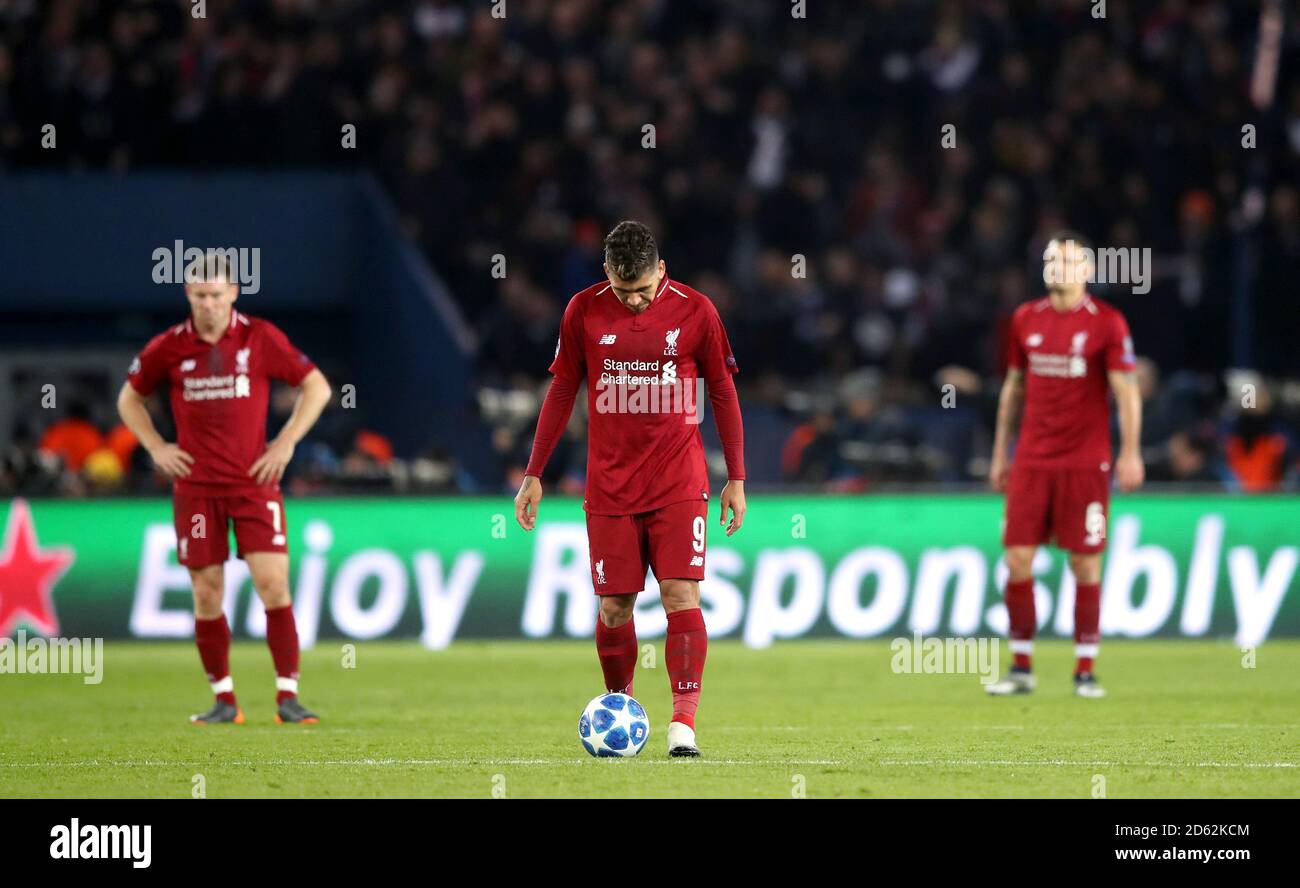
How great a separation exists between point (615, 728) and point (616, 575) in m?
0.64

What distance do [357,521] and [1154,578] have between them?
19.8ft

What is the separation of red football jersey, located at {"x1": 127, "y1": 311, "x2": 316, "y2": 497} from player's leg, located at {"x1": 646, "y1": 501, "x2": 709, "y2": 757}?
289 cm

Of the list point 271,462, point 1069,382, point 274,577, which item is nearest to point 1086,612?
point 1069,382

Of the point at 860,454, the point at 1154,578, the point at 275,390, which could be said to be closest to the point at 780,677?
the point at 1154,578

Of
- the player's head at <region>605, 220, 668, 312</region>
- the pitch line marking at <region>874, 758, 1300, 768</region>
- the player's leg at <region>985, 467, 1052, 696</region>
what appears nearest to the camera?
the player's head at <region>605, 220, 668, 312</region>

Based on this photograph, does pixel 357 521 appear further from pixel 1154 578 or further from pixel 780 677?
pixel 1154 578

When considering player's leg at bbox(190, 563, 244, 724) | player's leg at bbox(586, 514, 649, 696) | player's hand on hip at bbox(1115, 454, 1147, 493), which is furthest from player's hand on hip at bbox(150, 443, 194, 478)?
player's hand on hip at bbox(1115, 454, 1147, 493)

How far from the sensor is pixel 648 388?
912 cm

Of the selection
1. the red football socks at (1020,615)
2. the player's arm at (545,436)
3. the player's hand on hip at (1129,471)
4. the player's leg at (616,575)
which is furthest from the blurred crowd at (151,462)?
the player's leg at (616,575)

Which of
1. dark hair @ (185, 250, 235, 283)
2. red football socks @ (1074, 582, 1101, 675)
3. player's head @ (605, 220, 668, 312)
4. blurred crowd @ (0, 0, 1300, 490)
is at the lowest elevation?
red football socks @ (1074, 582, 1101, 675)

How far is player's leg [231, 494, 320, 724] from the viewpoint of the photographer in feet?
36.7

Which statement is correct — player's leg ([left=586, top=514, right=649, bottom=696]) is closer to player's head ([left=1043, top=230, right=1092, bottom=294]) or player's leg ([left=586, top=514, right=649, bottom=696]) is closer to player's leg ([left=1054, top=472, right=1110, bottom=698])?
player's leg ([left=1054, top=472, right=1110, bottom=698])

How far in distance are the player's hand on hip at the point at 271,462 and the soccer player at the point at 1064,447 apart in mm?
4232

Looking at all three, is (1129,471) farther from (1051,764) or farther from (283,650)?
(283,650)
